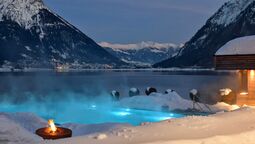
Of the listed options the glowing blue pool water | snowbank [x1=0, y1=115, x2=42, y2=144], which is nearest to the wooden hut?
the glowing blue pool water

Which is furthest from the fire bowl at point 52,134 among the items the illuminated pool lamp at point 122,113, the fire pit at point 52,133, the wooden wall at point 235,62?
the illuminated pool lamp at point 122,113

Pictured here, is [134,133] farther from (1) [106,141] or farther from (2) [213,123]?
(2) [213,123]

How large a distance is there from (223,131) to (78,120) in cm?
2056

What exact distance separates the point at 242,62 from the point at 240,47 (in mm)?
1183

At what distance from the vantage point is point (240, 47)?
82.2 ft

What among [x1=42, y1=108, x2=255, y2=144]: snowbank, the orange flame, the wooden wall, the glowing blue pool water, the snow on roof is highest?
the snow on roof

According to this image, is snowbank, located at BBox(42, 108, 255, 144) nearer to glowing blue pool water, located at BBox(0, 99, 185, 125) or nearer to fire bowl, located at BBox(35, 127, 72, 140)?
fire bowl, located at BBox(35, 127, 72, 140)

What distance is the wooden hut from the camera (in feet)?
79.6

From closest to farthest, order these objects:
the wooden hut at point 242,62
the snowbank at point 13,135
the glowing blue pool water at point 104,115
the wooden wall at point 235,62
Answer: the snowbank at point 13,135 → the wooden wall at point 235,62 → the wooden hut at point 242,62 → the glowing blue pool water at point 104,115

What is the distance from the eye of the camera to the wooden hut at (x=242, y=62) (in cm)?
2425

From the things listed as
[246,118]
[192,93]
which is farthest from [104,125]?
[192,93]

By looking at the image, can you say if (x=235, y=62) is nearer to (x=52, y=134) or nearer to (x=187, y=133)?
(x=52, y=134)

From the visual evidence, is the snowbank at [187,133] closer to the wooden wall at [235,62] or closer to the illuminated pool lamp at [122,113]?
the wooden wall at [235,62]

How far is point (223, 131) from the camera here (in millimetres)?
8773
